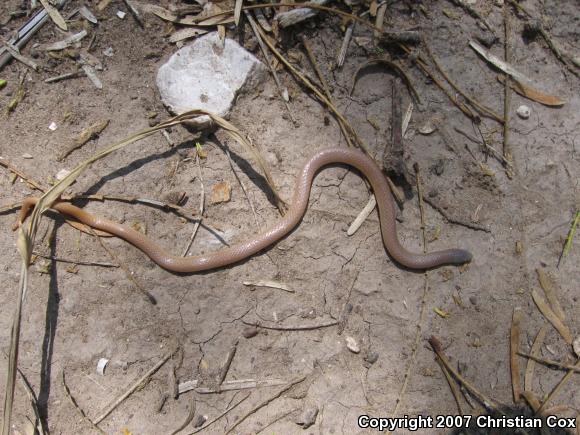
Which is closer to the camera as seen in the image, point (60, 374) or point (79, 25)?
point (60, 374)

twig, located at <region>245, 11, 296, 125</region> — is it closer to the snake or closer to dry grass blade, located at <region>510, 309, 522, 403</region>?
the snake

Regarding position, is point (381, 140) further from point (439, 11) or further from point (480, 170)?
point (439, 11)

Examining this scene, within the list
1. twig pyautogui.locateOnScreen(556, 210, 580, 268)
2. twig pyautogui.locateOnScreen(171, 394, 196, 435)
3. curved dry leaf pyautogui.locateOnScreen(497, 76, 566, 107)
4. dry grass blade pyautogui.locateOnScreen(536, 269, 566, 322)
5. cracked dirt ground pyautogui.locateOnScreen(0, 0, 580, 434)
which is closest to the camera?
twig pyautogui.locateOnScreen(171, 394, 196, 435)

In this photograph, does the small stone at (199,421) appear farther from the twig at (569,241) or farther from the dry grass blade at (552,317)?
the twig at (569,241)

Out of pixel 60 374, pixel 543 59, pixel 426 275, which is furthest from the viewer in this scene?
pixel 543 59

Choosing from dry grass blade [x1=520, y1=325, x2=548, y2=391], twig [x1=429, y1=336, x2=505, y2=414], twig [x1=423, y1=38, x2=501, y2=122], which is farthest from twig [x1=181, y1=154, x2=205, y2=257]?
dry grass blade [x1=520, y1=325, x2=548, y2=391]

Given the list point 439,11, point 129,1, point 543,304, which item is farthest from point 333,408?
point 129,1

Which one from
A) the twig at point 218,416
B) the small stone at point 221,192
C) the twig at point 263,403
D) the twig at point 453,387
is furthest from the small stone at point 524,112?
the twig at point 218,416
